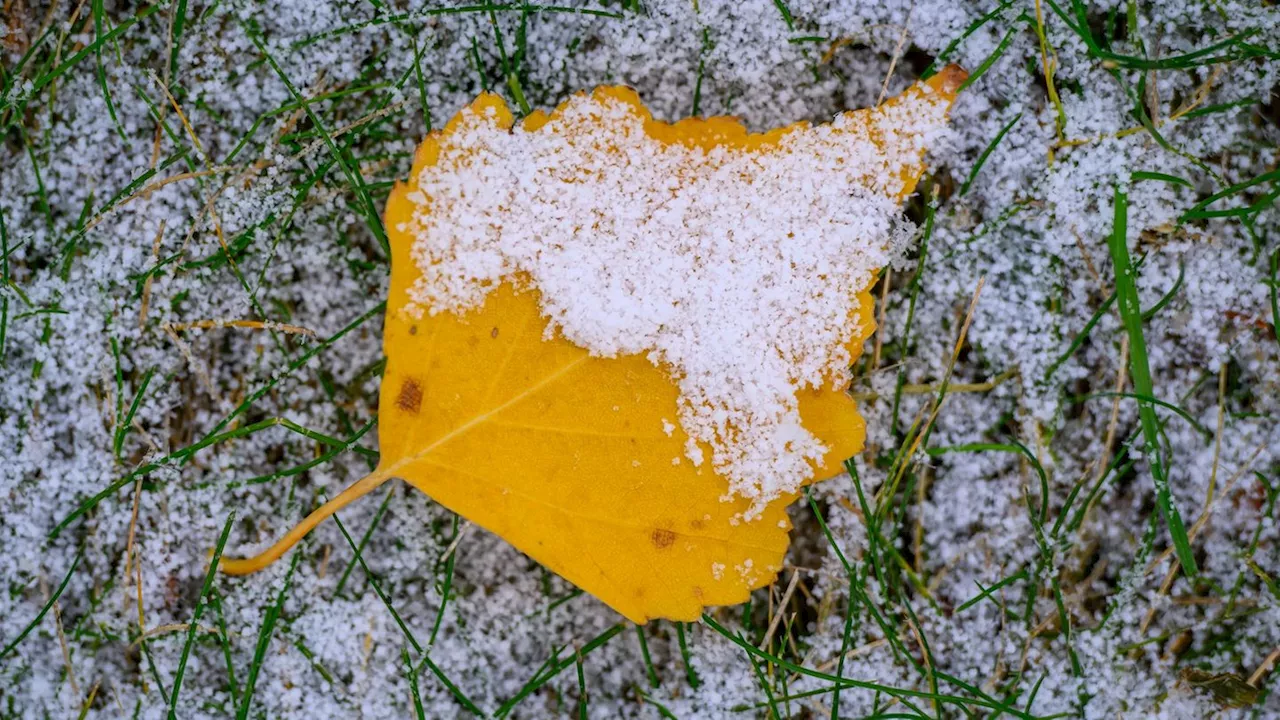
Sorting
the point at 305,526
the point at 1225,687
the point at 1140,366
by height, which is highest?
the point at 1140,366

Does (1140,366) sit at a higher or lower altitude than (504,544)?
higher

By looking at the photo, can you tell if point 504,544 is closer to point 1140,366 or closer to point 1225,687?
point 1140,366

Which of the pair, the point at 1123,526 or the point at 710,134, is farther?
the point at 1123,526

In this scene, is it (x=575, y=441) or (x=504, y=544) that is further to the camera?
(x=504, y=544)

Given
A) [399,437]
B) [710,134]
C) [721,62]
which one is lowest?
[399,437]

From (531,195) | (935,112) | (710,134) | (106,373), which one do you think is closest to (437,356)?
(531,195)

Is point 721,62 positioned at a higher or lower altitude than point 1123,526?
higher

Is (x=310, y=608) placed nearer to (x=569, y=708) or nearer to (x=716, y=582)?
(x=569, y=708)

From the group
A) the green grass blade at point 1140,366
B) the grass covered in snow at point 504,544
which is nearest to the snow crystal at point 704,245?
the grass covered in snow at point 504,544

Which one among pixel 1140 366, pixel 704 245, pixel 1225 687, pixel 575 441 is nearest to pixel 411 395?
pixel 575 441
